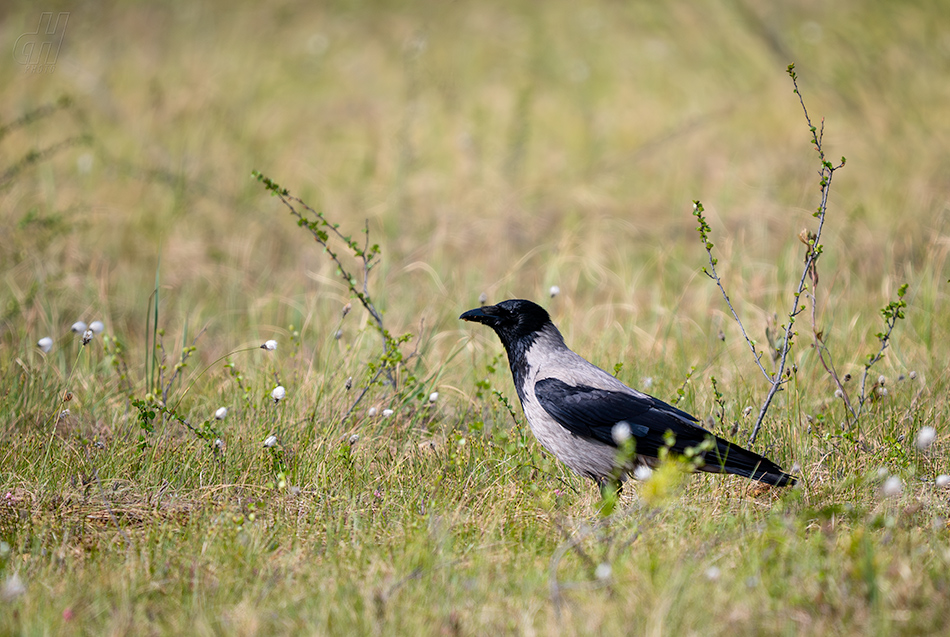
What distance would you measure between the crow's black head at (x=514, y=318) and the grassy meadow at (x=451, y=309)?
1.35 feet

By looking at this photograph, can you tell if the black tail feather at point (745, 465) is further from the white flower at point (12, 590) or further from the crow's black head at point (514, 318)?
the white flower at point (12, 590)

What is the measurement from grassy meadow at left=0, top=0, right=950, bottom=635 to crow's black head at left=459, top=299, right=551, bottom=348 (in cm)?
41

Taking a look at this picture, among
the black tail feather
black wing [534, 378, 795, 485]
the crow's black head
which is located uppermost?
the crow's black head

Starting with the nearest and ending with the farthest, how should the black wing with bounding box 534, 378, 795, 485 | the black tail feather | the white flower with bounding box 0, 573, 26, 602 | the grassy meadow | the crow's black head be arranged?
the white flower with bounding box 0, 573, 26, 602
the grassy meadow
the black tail feather
the black wing with bounding box 534, 378, 795, 485
the crow's black head

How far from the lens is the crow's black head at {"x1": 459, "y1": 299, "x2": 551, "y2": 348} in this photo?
14.0 feet

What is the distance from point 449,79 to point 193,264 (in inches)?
210

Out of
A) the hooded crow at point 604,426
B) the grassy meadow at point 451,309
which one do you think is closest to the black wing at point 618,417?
the hooded crow at point 604,426

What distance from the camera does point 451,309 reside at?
5836mm

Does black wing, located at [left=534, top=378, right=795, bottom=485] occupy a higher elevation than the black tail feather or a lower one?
higher

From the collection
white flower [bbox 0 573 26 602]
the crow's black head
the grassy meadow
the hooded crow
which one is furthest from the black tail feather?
white flower [bbox 0 573 26 602]

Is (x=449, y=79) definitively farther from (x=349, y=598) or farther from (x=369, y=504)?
(x=349, y=598)

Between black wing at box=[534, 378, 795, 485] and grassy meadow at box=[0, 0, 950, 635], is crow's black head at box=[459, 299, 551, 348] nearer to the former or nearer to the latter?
grassy meadow at box=[0, 0, 950, 635]

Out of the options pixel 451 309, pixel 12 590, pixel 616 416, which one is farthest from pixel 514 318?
pixel 12 590

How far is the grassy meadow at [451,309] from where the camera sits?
269 centimetres
